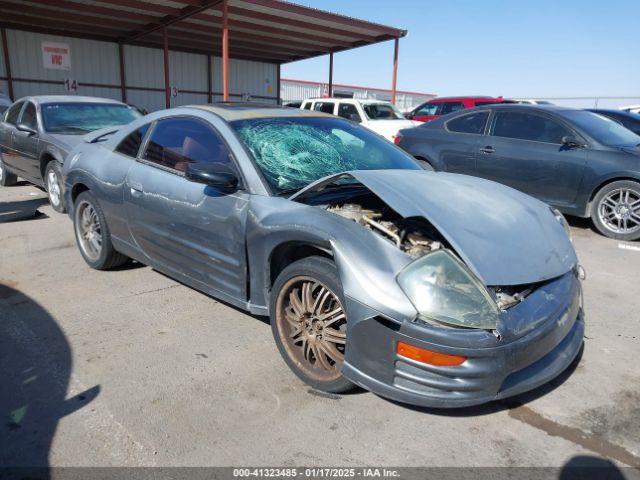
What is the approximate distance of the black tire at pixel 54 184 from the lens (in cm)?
607

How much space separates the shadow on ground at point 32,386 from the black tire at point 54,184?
2994 mm

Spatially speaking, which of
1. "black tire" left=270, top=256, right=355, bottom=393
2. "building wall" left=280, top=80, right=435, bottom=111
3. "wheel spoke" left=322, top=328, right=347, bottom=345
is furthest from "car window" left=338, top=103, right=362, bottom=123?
"building wall" left=280, top=80, right=435, bottom=111

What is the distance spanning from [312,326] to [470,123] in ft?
17.6

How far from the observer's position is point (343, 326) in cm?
246

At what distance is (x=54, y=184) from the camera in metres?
6.19

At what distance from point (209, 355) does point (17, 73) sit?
16490 mm

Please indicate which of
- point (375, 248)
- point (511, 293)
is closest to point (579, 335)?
point (511, 293)

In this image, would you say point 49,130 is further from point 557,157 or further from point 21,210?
point 557,157

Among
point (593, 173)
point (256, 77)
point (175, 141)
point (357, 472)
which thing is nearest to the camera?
point (357, 472)

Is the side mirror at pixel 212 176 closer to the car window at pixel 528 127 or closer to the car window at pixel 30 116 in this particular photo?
the car window at pixel 528 127

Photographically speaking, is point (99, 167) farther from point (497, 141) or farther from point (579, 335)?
point (497, 141)

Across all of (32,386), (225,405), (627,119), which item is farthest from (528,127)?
(32,386)

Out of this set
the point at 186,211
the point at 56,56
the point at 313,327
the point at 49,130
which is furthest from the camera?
the point at 56,56

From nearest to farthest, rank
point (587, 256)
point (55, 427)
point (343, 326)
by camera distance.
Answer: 1. point (55, 427)
2. point (343, 326)
3. point (587, 256)
